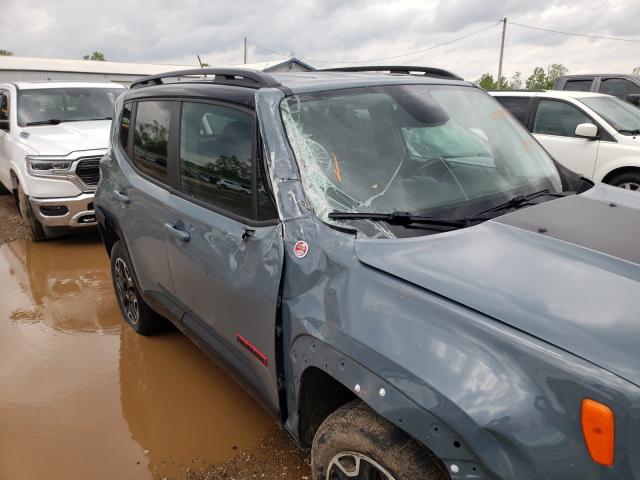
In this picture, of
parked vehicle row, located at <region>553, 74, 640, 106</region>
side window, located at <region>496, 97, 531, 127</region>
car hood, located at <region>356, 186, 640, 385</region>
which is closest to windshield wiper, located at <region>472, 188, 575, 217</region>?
car hood, located at <region>356, 186, 640, 385</region>

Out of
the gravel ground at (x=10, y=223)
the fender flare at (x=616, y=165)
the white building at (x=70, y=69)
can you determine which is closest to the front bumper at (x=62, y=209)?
the gravel ground at (x=10, y=223)

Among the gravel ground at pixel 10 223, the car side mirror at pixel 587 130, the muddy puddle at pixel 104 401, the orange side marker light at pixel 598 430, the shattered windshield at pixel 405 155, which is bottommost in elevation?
the muddy puddle at pixel 104 401

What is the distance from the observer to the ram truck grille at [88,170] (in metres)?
6.11

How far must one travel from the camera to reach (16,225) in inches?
297

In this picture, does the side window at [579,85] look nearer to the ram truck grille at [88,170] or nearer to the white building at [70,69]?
the ram truck grille at [88,170]

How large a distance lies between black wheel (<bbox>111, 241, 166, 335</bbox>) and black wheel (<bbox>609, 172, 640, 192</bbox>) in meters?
5.69

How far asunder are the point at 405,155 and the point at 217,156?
95 centimetres

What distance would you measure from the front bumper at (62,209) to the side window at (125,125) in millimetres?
2587

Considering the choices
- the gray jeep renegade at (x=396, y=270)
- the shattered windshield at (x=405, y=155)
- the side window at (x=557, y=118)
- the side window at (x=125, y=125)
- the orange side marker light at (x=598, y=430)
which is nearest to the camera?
the orange side marker light at (x=598, y=430)

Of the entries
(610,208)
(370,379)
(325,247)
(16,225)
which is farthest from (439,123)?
(16,225)

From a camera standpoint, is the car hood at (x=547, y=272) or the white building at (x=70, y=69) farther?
the white building at (x=70, y=69)

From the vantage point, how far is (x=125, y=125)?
12.3ft

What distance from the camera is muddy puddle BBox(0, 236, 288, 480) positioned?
9.16 feet

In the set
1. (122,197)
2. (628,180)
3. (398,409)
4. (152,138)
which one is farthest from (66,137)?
(628,180)
